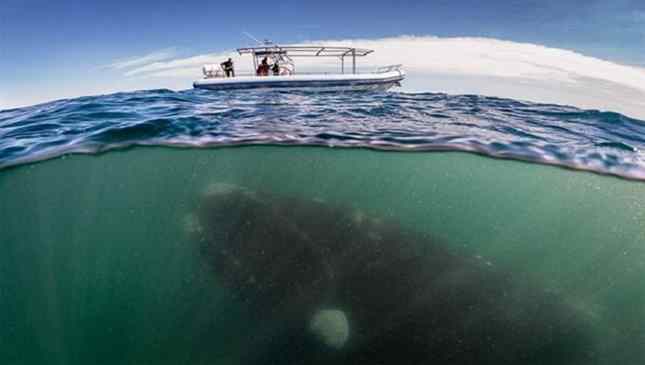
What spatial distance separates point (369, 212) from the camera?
357 inches

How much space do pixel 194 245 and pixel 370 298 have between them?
4.46 meters

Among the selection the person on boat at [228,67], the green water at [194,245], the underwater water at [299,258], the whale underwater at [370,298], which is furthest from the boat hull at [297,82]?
the whale underwater at [370,298]

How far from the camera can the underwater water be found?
5.53 metres

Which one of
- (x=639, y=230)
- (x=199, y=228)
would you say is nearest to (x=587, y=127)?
(x=639, y=230)

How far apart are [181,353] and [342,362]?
293cm

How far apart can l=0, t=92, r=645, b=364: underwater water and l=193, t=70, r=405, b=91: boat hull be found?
13.2m

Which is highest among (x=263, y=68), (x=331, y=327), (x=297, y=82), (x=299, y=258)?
(x=263, y=68)

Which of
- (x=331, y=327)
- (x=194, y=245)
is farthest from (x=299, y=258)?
(x=194, y=245)

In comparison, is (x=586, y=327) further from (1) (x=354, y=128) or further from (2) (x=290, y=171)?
(2) (x=290, y=171)

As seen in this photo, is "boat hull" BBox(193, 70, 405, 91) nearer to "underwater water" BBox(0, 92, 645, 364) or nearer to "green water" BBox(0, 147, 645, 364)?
"underwater water" BBox(0, 92, 645, 364)

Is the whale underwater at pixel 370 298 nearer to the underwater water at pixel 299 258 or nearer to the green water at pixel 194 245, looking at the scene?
the underwater water at pixel 299 258

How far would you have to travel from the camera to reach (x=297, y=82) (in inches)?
963

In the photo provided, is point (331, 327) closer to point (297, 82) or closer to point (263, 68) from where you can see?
point (297, 82)

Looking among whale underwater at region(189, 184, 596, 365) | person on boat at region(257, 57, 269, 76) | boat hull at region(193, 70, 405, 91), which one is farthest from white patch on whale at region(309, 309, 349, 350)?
person on boat at region(257, 57, 269, 76)
